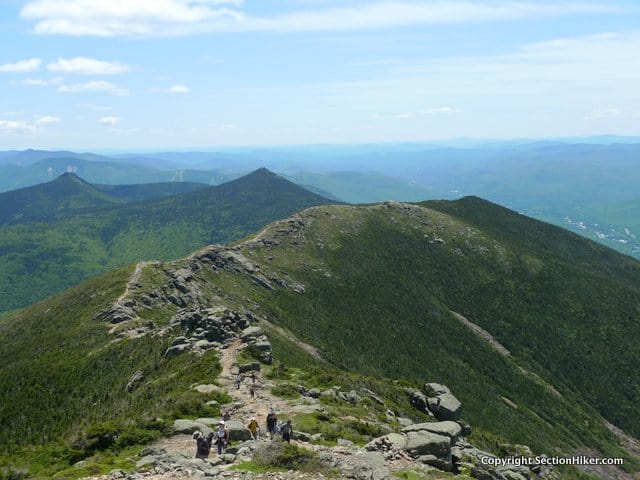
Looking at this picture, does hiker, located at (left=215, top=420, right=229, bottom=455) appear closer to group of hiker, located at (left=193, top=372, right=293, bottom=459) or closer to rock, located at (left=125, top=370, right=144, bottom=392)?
group of hiker, located at (left=193, top=372, right=293, bottom=459)

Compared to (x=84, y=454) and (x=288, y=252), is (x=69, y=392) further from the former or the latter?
(x=288, y=252)

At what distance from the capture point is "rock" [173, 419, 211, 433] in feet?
140

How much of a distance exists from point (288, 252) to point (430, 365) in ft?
228

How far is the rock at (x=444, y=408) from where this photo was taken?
246ft

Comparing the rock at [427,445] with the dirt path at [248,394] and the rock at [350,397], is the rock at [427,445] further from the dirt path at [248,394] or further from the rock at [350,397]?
the rock at [350,397]

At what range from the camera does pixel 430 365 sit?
155500 millimetres

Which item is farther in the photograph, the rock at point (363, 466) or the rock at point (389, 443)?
the rock at point (389, 443)

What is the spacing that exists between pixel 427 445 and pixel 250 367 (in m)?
31.8

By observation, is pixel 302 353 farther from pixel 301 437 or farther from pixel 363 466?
pixel 363 466

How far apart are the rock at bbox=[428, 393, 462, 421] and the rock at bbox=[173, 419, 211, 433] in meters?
44.2

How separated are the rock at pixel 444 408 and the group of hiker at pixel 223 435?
39.3 metres

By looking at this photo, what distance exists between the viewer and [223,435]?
37906mm

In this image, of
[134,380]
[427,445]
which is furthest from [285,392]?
[134,380]

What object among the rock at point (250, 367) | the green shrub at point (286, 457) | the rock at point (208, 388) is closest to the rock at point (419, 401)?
the rock at point (250, 367)
